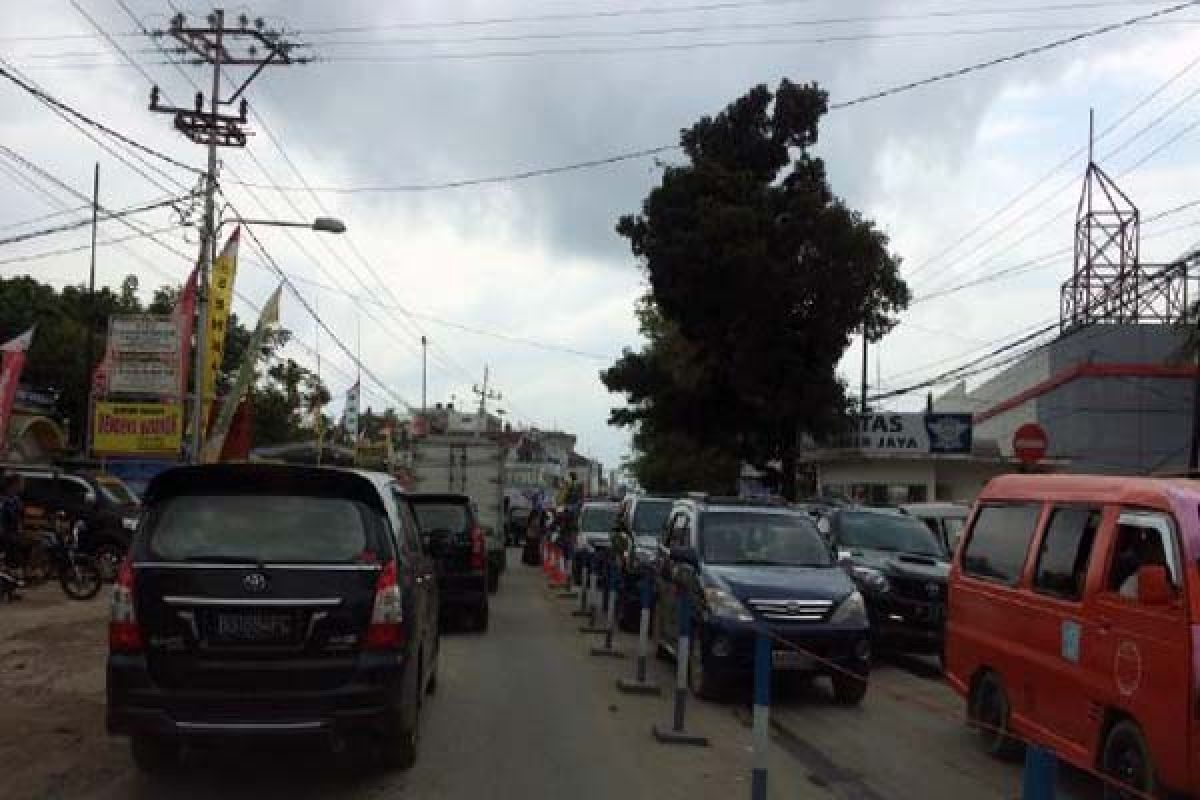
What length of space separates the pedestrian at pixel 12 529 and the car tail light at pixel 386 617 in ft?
48.6

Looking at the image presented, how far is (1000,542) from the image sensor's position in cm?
924

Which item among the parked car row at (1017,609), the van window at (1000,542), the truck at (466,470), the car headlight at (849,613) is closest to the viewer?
the parked car row at (1017,609)

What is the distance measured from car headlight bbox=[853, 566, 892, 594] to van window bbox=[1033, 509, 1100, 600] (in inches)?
257

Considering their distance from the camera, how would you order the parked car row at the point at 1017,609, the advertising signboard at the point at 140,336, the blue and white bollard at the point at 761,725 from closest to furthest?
the blue and white bollard at the point at 761,725 < the parked car row at the point at 1017,609 < the advertising signboard at the point at 140,336

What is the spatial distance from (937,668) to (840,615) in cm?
420

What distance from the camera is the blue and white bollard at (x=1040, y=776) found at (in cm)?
359

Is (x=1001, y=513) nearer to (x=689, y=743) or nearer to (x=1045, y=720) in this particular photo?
(x=1045, y=720)

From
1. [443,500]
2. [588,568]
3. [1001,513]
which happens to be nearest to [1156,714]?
[1001,513]

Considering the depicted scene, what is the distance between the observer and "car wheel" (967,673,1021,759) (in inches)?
352

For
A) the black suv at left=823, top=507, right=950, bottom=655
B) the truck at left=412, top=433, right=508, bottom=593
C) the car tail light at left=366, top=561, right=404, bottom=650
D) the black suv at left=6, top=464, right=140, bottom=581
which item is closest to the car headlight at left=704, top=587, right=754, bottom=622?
the black suv at left=823, top=507, right=950, bottom=655

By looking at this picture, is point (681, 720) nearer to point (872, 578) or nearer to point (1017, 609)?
point (1017, 609)

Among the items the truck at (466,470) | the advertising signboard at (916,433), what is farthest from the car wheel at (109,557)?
the advertising signboard at (916,433)

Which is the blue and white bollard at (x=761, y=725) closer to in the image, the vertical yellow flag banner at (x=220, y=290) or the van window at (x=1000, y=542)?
the van window at (x=1000, y=542)

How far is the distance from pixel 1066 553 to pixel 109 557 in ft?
62.7
